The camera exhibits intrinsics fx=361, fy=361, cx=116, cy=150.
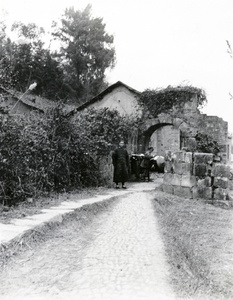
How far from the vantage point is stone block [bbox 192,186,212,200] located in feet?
37.3

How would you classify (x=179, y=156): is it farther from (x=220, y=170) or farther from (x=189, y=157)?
(x=220, y=170)

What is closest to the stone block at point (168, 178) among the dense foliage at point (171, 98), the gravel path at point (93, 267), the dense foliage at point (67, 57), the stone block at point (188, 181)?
the stone block at point (188, 181)

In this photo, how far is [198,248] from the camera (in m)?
5.98

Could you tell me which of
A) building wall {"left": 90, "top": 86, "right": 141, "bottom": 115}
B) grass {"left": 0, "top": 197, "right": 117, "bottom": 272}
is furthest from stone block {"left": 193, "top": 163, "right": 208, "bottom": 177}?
building wall {"left": 90, "top": 86, "right": 141, "bottom": 115}

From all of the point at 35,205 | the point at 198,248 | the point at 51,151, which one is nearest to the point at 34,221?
the point at 35,205

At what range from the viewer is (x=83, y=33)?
3403 cm

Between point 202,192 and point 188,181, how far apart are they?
0.55m

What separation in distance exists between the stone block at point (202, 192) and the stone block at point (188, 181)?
17cm

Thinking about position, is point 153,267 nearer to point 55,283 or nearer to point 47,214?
point 55,283

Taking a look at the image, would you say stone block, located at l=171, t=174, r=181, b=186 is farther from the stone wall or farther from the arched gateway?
the arched gateway

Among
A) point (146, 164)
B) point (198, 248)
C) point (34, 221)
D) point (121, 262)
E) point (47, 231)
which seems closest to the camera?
point (121, 262)

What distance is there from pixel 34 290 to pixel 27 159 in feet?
16.4

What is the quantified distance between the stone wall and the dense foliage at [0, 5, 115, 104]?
77.4 ft

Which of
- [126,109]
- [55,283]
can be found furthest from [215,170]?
[126,109]
